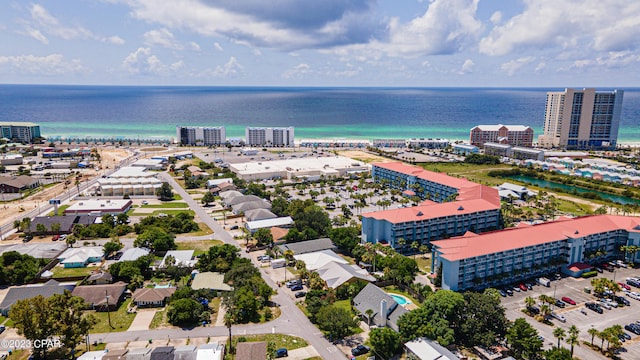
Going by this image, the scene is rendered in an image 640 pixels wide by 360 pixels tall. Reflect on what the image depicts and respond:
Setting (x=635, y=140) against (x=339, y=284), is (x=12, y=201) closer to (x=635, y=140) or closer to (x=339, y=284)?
(x=339, y=284)

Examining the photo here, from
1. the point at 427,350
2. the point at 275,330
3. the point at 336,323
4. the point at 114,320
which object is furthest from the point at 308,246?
the point at 427,350

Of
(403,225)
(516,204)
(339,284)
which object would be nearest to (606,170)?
(516,204)

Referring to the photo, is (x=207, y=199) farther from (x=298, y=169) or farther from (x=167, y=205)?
(x=298, y=169)

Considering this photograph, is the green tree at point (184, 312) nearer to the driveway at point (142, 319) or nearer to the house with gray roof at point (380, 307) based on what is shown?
the driveway at point (142, 319)

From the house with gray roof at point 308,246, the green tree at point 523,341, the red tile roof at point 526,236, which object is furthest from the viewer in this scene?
the house with gray roof at point 308,246

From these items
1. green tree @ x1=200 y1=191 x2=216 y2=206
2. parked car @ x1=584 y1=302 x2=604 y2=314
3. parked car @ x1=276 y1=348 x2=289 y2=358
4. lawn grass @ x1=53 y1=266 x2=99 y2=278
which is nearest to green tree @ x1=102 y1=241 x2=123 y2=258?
lawn grass @ x1=53 y1=266 x2=99 y2=278

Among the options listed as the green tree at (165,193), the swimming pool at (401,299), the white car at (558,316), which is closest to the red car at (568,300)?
the white car at (558,316)

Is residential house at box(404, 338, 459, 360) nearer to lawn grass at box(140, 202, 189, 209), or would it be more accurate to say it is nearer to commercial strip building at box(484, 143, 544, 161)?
lawn grass at box(140, 202, 189, 209)
